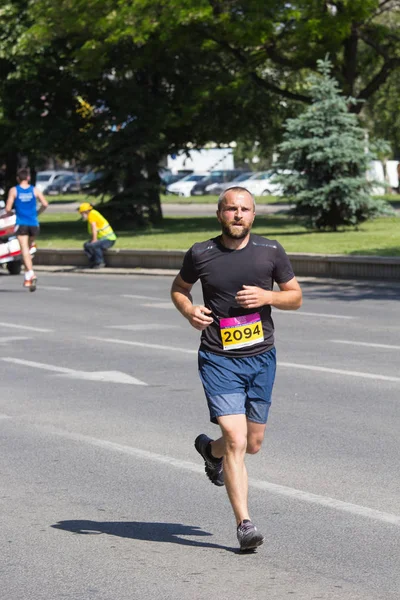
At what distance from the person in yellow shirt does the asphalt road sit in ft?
33.3

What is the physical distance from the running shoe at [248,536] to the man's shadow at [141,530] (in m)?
0.31

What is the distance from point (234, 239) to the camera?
5887mm

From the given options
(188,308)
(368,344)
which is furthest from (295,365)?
(188,308)

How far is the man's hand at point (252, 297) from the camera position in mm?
5762

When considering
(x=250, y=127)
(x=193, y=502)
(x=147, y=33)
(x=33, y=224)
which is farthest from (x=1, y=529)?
(x=250, y=127)

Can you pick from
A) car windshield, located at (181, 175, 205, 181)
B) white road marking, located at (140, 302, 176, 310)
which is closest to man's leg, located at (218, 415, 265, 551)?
white road marking, located at (140, 302, 176, 310)

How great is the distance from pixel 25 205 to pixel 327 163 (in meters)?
10.6

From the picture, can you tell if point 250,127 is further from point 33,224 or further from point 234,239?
point 234,239

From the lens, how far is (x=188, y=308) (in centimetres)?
596

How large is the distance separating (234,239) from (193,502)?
1.63m

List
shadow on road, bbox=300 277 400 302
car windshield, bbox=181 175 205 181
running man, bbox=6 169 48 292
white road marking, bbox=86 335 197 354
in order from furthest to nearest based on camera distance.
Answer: car windshield, bbox=181 175 205 181 < running man, bbox=6 169 48 292 < shadow on road, bbox=300 277 400 302 < white road marking, bbox=86 335 197 354

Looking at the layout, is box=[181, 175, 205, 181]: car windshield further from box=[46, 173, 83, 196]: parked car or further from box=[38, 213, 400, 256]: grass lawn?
box=[38, 213, 400, 256]: grass lawn

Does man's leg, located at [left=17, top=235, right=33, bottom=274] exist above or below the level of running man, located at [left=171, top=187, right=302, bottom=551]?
below

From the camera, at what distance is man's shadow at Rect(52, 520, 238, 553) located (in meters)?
6.03
